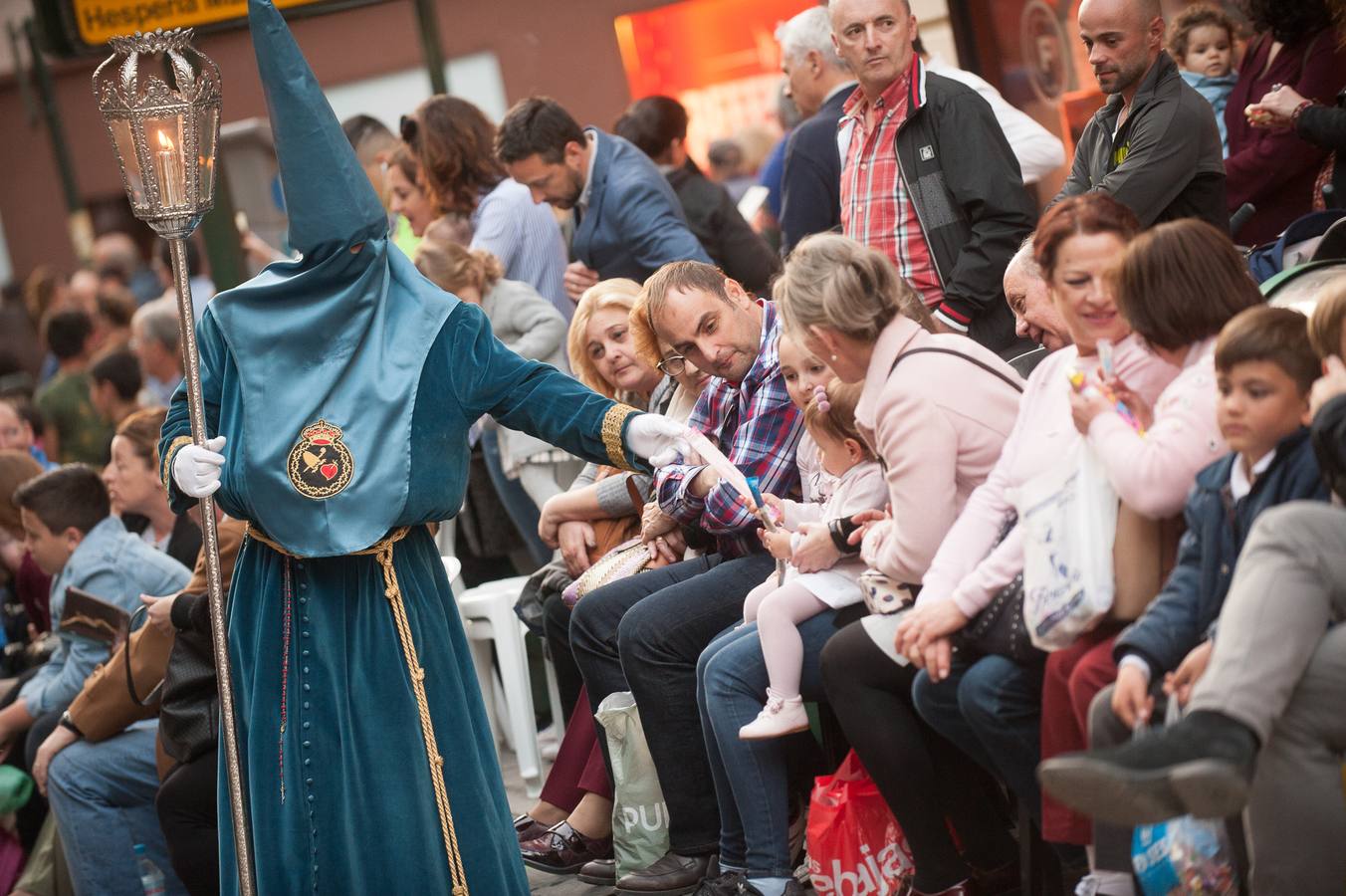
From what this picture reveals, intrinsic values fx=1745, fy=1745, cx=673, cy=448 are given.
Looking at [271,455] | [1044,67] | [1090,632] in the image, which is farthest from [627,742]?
[1044,67]

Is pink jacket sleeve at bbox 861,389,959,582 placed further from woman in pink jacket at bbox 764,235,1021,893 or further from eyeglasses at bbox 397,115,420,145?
eyeglasses at bbox 397,115,420,145

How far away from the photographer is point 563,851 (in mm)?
5215

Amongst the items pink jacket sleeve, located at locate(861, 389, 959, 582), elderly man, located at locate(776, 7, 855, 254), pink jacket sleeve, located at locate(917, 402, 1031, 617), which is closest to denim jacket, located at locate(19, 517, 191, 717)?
elderly man, located at locate(776, 7, 855, 254)

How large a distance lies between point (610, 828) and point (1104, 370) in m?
2.49

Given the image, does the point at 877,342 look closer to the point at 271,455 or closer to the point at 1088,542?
the point at 1088,542

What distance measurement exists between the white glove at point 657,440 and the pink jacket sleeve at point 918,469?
479 millimetres

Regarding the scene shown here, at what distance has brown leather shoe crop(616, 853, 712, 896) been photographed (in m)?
4.71

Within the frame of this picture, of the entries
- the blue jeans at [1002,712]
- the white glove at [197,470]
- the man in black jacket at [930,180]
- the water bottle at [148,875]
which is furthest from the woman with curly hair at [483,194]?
the blue jeans at [1002,712]

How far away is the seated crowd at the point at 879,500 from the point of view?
3115 millimetres

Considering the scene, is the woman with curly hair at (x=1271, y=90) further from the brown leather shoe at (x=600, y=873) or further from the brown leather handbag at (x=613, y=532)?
the brown leather shoe at (x=600, y=873)

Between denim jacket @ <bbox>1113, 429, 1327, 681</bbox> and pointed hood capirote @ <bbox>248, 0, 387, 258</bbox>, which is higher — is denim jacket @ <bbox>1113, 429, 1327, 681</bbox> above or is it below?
below

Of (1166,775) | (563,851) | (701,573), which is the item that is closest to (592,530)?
(701,573)

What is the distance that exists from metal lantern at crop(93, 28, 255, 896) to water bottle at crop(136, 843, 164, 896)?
5.59 ft

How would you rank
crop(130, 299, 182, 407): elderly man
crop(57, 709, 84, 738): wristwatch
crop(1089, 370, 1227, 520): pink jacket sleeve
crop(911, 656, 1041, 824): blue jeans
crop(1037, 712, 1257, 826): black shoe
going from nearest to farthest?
1. crop(1037, 712, 1257, 826): black shoe
2. crop(1089, 370, 1227, 520): pink jacket sleeve
3. crop(911, 656, 1041, 824): blue jeans
4. crop(57, 709, 84, 738): wristwatch
5. crop(130, 299, 182, 407): elderly man
